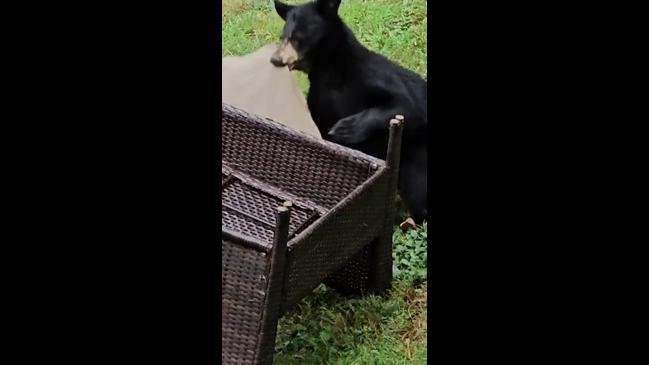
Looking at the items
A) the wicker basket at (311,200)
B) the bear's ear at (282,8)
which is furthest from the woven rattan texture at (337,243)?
the bear's ear at (282,8)

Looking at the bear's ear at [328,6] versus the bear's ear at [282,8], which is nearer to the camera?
the bear's ear at [282,8]

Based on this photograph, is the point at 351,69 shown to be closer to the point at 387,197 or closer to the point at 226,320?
the point at 387,197

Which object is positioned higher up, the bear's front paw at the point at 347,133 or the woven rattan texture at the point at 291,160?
the bear's front paw at the point at 347,133

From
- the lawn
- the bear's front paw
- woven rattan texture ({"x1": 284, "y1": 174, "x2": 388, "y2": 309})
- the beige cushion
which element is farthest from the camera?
the bear's front paw

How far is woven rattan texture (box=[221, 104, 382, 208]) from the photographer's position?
211 cm

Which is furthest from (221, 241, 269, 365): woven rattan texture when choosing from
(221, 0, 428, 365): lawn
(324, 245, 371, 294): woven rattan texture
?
(324, 245, 371, 294): woven rattan texture

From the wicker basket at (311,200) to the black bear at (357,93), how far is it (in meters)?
0.11

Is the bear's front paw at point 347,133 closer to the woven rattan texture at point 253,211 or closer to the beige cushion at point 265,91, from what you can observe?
the beige cushion at point 265,91

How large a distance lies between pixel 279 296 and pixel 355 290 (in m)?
0.40

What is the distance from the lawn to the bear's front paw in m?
0.26

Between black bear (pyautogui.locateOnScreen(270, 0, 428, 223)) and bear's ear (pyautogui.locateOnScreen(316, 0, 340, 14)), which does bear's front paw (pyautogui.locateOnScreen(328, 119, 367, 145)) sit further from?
bear's ear (pyautogui.locateOnScreen(316, 0, 340, 14))

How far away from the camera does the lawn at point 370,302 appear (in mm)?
1553

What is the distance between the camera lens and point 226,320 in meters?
1.76
